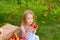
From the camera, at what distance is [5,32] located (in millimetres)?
5117

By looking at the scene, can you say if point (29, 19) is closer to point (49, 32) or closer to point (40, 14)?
point (49, 32)

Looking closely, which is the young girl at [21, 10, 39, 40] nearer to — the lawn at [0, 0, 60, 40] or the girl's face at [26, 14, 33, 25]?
the girl's face at [26, 14, 33, 25]

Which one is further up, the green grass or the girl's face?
the girl's face

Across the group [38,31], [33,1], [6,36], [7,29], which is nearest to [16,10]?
[33,1]

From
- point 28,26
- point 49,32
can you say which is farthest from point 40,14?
point 28,26

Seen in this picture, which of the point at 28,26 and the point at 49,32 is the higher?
the point at 28,26

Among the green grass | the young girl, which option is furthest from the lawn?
the young girl

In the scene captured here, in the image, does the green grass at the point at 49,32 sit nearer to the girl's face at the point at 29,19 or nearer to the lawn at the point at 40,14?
the lawn at the point at 40,14

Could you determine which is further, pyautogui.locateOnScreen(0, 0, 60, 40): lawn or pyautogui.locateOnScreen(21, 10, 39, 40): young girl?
pyautogui.locateOnScreen(0, 0, 60, 40): lawn

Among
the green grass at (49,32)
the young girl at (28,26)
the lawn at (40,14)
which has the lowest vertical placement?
the green grass at (49,32)

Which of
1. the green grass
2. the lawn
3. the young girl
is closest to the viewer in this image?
the young girl

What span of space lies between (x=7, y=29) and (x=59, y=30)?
1.46 m

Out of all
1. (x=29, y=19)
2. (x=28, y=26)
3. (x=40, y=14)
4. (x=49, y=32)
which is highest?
(x=29, y=19)

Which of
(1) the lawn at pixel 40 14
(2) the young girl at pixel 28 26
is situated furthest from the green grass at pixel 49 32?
(2) the young girl at pixel 28 26
